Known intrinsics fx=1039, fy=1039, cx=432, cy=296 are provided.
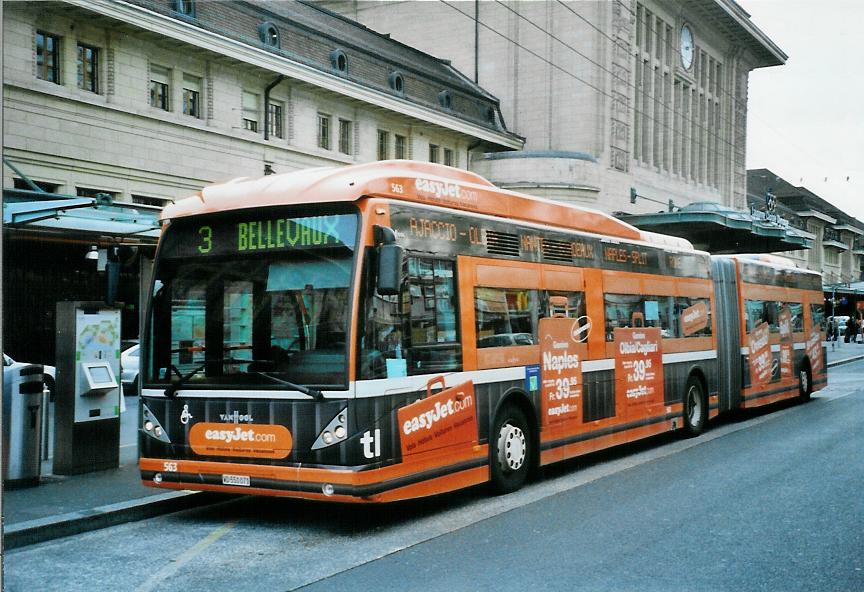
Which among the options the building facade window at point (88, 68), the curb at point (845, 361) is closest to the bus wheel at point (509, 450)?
the building facade window at point (88, 68)

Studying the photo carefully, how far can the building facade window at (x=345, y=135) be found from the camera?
3231 centimetres

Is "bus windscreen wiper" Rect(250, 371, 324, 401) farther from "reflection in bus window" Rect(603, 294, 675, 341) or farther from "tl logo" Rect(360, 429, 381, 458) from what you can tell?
"reflection in bus window" Rect(603, 294, 675, 341)

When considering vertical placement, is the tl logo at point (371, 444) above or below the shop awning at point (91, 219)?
→ below

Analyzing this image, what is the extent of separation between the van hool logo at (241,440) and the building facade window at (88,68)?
16.9 m

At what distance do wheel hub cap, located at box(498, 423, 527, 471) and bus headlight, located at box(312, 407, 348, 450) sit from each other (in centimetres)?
237

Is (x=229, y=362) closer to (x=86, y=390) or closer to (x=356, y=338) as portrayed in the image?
(x=356, y=338)

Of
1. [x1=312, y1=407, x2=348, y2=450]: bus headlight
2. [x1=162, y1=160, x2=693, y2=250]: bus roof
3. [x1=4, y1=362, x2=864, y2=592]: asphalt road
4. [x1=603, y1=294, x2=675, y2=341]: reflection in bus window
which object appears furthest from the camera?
[x1=603, y1=294, x2=675, y2=341]: reflection in bus window

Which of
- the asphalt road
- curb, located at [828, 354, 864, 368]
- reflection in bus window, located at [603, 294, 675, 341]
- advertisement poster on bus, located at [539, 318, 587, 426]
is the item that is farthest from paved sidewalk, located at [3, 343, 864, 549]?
curb, located at [828, 354, 864, 368]

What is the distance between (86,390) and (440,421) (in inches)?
151

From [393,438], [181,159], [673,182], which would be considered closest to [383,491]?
[393,438]

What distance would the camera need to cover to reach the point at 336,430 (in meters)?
7.82

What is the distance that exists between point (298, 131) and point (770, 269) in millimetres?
15329

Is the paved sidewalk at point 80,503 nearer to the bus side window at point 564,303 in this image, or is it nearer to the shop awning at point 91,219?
the shop awning at point 91,219

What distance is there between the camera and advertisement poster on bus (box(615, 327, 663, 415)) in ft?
41.0
